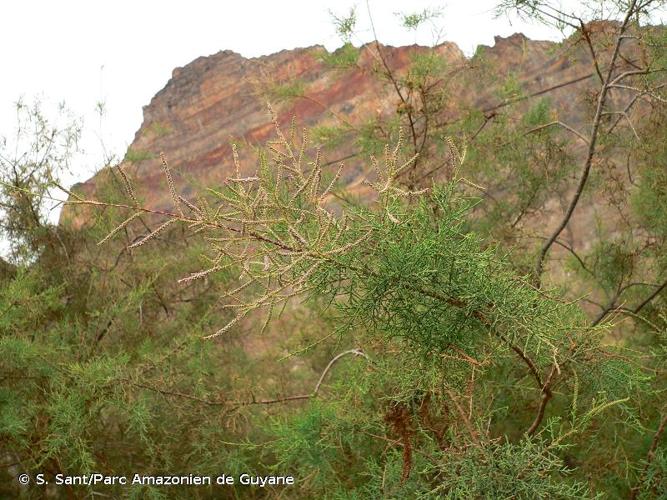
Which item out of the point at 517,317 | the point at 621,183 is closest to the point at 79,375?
the point at 517,317

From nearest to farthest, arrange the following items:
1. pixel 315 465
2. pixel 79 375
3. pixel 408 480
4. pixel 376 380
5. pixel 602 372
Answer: pixel 602 372
pixel 408 480
pixel 376 380
pixel 315 465
pixel 79 375

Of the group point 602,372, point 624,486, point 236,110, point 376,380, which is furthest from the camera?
point 236,110

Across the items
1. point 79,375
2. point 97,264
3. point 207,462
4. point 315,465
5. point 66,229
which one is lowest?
point 207,462

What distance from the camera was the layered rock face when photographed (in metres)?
6.46

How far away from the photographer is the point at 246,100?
865 inches

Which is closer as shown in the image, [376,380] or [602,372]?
[602,372]

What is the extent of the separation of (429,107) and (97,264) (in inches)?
126

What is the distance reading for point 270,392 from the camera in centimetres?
639

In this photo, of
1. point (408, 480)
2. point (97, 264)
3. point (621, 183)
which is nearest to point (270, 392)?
point (97, 264)

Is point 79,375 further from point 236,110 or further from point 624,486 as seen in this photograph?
point 236,110

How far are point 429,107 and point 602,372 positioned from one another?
3.33 meters

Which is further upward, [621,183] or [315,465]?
[621,183]

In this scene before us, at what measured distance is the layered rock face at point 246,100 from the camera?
21.2 ft

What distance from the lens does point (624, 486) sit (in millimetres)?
4047
